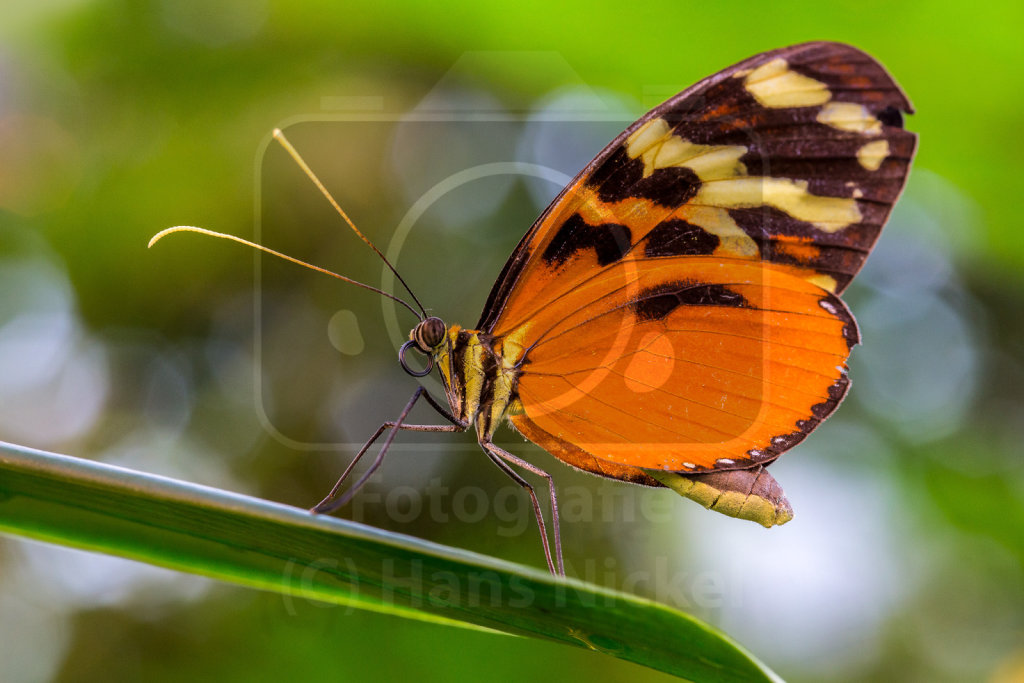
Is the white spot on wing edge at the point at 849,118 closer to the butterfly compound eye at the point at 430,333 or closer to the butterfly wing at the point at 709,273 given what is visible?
the butterfly wing at the point at 709,273

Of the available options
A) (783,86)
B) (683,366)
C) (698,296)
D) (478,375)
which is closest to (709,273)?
(698,296)

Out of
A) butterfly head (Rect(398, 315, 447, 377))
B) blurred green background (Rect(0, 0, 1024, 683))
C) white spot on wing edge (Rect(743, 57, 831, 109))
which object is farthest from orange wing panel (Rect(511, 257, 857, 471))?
blurred green background (Rect(0, 0, 1024, 683))

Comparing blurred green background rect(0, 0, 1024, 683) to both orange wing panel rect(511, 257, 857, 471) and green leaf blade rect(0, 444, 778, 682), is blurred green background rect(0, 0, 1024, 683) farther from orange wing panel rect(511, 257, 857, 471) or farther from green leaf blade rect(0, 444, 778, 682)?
green leaf blade rect(0, 444, 778, 682)

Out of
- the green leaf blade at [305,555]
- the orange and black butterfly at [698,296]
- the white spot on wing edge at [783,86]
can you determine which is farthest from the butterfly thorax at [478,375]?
the green leaf blade at [305,555]

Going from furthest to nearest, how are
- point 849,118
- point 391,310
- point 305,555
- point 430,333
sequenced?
point 391,310 → point 430,333 → point 849,118 → point 305,555

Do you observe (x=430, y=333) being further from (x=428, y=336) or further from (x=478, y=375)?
(x=478, y=375)
